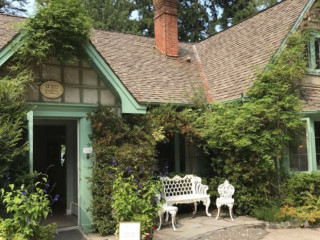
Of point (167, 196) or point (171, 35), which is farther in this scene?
point (171, 35)

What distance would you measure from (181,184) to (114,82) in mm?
3677

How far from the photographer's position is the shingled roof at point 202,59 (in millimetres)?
10086

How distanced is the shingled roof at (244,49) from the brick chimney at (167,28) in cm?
143

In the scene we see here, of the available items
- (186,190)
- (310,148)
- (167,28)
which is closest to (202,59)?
(167,28)

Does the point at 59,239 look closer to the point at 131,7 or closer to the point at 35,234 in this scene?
the point at 35,234

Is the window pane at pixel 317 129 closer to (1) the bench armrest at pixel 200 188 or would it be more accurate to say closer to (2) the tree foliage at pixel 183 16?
(1) the bench armrest at pixel 200 188

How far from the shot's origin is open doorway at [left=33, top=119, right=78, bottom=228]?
8.92m

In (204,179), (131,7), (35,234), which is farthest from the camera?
(131,7)

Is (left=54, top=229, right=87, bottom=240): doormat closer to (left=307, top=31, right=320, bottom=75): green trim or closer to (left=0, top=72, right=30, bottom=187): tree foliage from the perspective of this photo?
(left=0, top=72, right=30, bottom=187): tree foliage

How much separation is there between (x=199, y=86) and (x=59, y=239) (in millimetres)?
6874

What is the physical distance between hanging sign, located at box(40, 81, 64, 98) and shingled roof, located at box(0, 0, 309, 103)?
241 centimetres

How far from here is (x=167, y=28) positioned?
13.2 m

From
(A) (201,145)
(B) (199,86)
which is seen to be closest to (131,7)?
(B) (199,86)

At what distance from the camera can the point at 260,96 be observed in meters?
8.99
